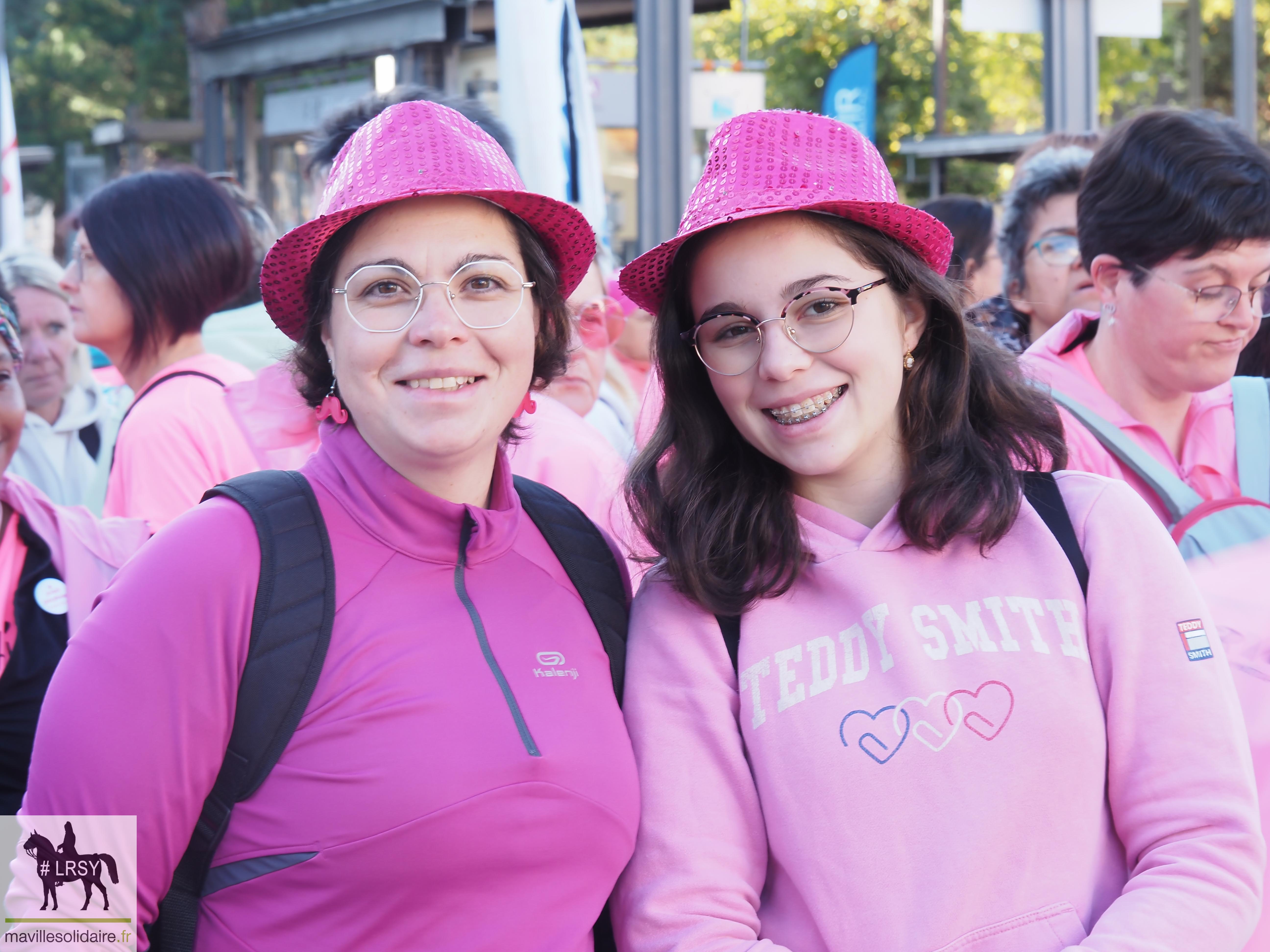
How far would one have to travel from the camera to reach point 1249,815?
1.87m

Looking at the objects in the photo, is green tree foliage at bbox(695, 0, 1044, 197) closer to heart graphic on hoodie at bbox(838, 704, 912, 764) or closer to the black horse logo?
heart graphic on hoodie at bbox(838, 704, 912, 764)

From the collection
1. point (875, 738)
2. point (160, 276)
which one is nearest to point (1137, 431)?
point (875, 738)

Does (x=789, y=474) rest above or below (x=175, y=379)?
below

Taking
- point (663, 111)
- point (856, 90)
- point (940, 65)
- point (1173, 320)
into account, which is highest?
point (940, 65)

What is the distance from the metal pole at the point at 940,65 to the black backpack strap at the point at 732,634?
52.0 feet

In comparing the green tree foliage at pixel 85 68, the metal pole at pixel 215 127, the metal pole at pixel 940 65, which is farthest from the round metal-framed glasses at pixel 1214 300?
the green tree foliage at pixel 85 68

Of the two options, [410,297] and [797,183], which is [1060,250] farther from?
[410,297]

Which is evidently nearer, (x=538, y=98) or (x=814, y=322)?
(x=814, y=322)

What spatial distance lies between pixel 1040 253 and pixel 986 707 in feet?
9.18

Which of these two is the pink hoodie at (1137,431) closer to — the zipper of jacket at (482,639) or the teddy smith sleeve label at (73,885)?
the zipper of jacket at (482,639)

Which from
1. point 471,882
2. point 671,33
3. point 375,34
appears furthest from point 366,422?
point 375,34

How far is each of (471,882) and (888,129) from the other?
22913 millimetres

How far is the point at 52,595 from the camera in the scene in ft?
8.77

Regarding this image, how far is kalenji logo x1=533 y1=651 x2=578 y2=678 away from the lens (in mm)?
2008
